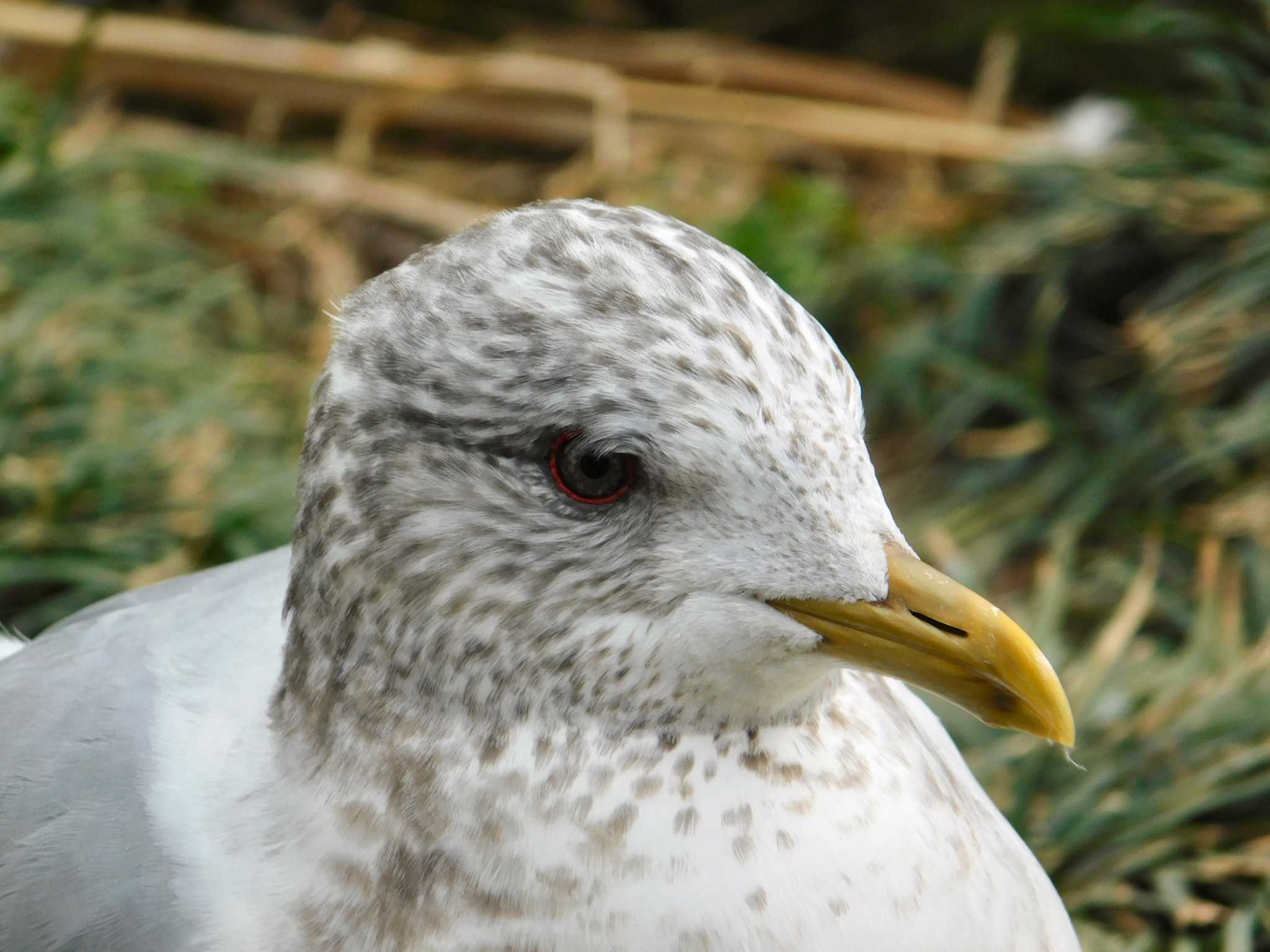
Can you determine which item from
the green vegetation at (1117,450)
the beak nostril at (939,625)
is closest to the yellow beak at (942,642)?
the beak nostril at (939,625)

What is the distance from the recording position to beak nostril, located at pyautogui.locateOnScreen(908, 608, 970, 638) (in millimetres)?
1560

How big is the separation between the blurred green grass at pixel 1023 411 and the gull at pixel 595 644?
1270 mm

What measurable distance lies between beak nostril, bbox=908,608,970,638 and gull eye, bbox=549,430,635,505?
0.32 meters

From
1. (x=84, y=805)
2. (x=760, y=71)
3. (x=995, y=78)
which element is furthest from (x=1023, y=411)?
(x=84, y=805)

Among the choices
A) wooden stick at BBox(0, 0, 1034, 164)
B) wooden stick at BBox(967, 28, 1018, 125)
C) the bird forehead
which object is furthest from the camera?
wooden stick at BBox(967, 28, 1018, 125)

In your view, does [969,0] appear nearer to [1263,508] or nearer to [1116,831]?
[1263,508]

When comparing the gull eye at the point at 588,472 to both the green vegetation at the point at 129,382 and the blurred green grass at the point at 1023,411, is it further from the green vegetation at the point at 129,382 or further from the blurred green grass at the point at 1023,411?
the green vegetation at the point at 129,382

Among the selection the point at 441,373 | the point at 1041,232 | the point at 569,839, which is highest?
the point at 1041,232

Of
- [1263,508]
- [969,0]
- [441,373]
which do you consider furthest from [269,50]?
[441,373]

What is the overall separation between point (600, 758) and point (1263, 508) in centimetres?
227

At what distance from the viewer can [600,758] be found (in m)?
1.60

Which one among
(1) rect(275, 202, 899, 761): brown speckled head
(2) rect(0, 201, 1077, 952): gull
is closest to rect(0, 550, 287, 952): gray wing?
(2) rect(0, 201, 1077, 952): gull

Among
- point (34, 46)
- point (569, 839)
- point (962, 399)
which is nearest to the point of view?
point (569, 839)

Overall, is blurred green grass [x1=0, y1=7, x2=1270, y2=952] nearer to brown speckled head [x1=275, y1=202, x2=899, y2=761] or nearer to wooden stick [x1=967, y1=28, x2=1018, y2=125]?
wooden stick [x1=967, y1=28, x2=1018, y2=125]
